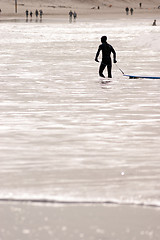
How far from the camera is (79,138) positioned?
1239cm

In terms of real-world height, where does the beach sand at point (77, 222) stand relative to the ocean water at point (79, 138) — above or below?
above

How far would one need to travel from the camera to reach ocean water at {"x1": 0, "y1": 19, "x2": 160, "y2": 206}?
8766 mm

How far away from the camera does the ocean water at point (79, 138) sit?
8766 mm

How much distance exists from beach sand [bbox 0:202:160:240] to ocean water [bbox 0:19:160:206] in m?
0.37

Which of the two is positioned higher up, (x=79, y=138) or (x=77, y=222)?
(x=77, y=222)

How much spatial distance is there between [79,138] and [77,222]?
17.0 ft

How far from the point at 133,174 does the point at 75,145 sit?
2277 mm

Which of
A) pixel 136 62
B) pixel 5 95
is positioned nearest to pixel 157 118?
pixel 5 95

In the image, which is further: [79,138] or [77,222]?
[79,138]

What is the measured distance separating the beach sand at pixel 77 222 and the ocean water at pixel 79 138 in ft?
1.22

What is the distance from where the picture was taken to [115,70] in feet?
93.5

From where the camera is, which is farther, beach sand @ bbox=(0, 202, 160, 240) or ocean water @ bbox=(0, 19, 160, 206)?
ocean water @ bbox=(0, 19, 160, 206)

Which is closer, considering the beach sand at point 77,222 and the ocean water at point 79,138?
the beach sand at point 77,222

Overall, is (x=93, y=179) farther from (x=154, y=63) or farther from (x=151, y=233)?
(x=154, y=63)
